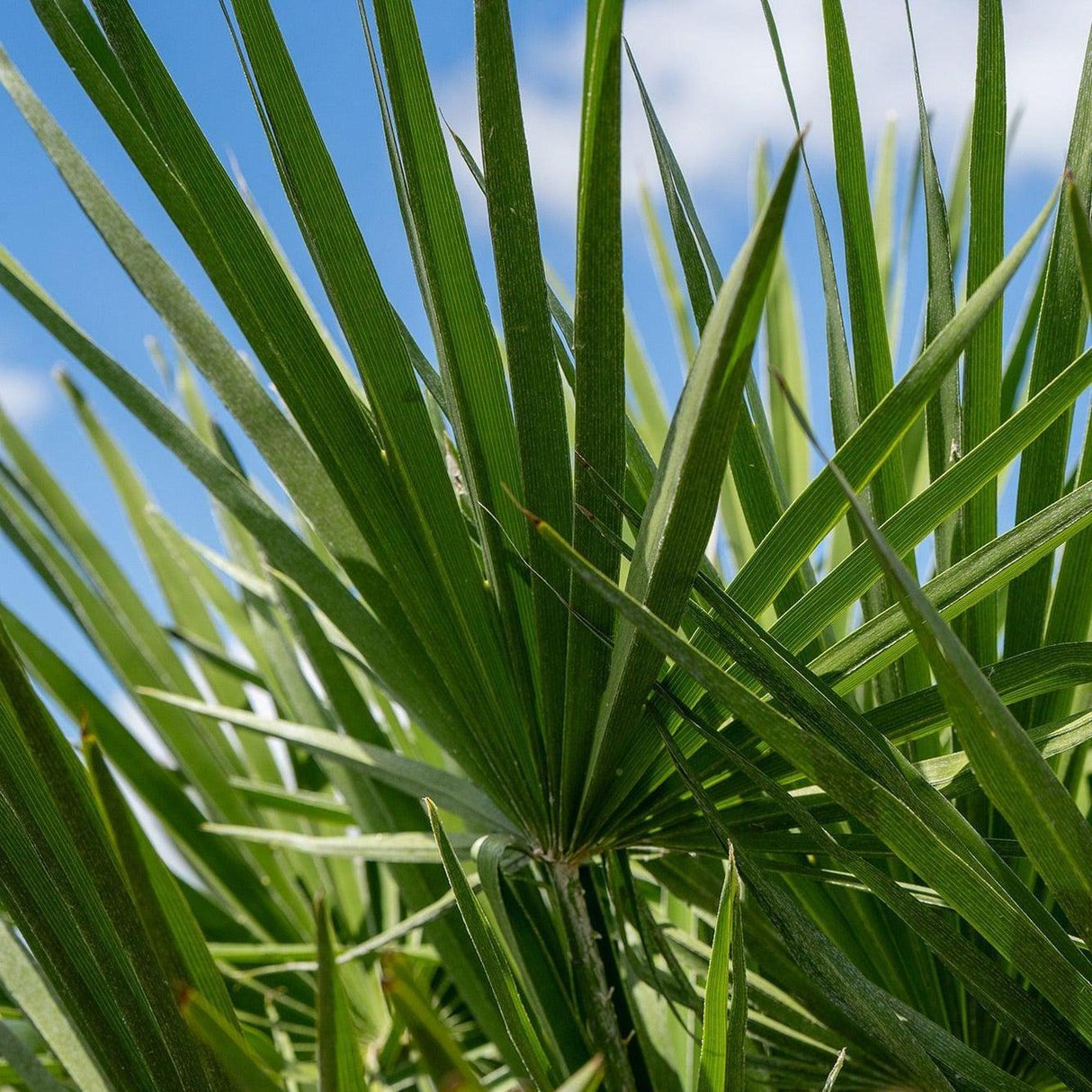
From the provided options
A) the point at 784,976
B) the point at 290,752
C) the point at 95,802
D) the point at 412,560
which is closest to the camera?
the point at 95,802

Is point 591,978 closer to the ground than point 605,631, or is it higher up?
closer to the ground

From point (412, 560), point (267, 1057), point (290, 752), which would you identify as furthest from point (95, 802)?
point (290, 752)

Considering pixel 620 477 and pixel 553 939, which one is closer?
pixel 620 477

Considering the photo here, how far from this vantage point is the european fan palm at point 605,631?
44 centimetres

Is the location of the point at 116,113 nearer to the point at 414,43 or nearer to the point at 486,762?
the point at 414,43

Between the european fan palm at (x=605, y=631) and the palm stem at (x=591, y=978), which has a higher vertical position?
the european fan palm at (x=605, y=631)

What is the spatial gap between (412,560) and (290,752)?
2.81 feet

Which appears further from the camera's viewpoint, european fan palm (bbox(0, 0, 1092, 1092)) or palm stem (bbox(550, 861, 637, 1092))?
palm stem (bbox(550, 861, 637, 1092))

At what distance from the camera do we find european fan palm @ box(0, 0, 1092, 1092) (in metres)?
0.44

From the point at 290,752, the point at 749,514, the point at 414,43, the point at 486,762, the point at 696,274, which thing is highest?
the point at 414,43

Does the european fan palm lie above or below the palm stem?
above

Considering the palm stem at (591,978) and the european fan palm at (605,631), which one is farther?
the palm stem at (591,978)

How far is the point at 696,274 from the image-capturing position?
2.13 ft

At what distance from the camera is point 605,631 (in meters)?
0.60
